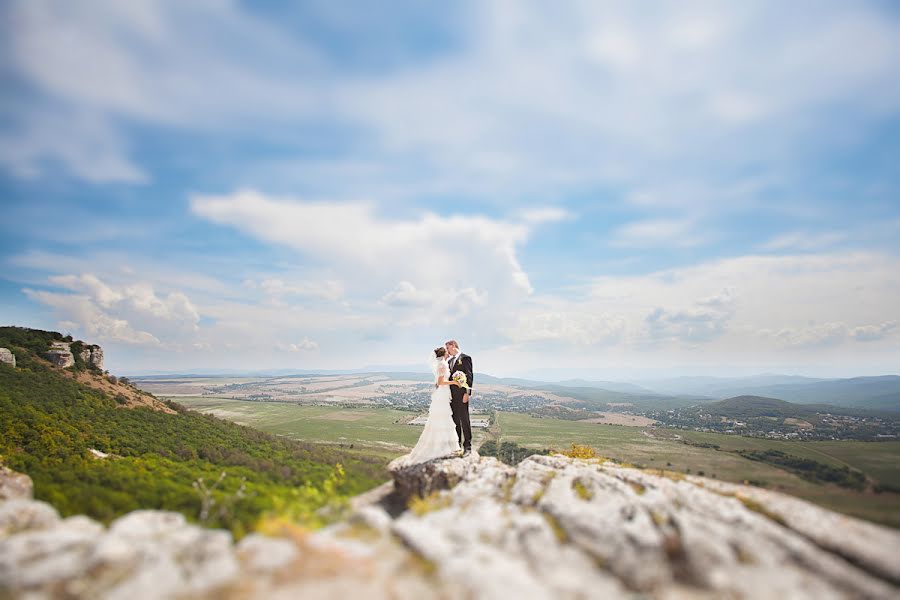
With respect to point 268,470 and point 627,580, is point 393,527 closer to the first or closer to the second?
point 627,580

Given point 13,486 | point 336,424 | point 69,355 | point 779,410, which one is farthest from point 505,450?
point 13,486

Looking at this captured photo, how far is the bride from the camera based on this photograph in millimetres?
15930

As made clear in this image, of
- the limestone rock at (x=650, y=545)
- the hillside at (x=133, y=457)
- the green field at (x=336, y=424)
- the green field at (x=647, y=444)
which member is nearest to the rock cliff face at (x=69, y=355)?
the hillside at (x=133, y=457)

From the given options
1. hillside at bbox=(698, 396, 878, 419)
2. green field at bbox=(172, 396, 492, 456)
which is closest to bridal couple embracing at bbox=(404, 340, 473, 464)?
green field at bbox=(172, 396, 492, 456)

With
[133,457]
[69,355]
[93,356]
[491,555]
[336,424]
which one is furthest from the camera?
[336,424]

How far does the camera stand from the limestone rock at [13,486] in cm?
1100

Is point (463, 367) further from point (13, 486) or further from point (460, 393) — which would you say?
point (13, 486)

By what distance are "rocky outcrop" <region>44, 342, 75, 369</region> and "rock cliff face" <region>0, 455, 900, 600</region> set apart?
5699 centimetres

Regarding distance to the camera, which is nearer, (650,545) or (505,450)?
(650,545)

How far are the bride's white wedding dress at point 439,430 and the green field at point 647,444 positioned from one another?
988 cm

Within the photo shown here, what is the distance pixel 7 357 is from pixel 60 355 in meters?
6.14

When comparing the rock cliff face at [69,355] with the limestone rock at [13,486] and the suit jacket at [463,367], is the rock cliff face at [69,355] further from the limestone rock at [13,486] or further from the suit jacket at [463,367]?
the suit jacket at [463,367]

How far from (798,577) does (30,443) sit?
4092cm

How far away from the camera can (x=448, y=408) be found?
1641 centimetres
